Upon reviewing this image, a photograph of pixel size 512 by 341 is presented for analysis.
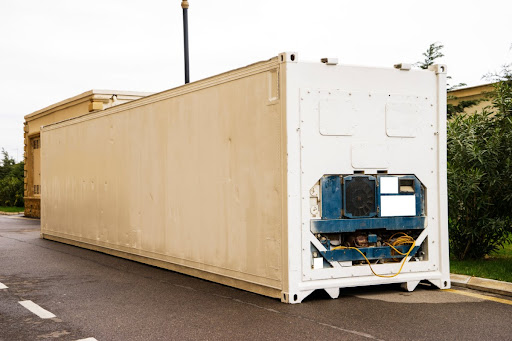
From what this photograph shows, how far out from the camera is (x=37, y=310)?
678 cm

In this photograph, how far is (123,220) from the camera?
10.9 metres

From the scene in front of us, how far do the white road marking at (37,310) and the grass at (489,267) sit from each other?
17.9 feet

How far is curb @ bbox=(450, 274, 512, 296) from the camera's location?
7230mm

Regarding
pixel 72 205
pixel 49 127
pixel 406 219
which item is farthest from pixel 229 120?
pixel 49 127

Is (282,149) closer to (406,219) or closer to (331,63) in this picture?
(331,63)

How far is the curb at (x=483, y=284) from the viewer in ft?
23.7

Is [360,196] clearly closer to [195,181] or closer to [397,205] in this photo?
[397,205]

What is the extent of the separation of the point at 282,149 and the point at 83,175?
23.6 feet

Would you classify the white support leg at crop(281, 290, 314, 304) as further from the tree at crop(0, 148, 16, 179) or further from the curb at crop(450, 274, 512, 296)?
the tree at crop(0, 148, 16, 179)

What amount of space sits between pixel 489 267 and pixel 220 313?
4617 mm

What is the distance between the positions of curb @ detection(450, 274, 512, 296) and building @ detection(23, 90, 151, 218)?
43.8 feet

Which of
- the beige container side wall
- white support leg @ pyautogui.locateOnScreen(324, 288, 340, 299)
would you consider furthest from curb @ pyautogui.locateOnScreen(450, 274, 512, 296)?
the beige container side wall

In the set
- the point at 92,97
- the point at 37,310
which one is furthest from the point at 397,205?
the point at 92,97

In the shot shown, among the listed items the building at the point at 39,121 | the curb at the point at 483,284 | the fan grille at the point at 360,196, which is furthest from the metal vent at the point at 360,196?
the building at the point at 39,121
